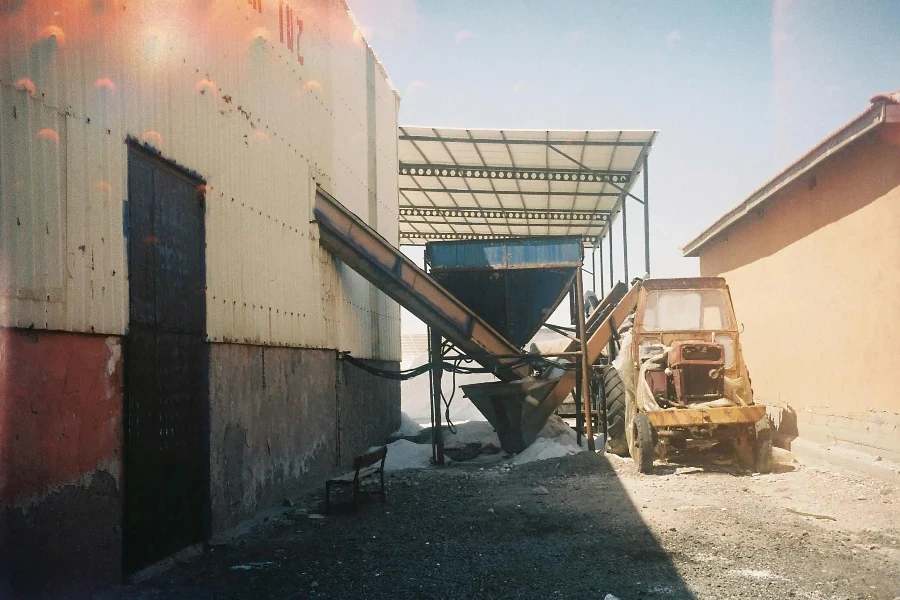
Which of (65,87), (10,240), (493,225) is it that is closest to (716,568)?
(10,240)

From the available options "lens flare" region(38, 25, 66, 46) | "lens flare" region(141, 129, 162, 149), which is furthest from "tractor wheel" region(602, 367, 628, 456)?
"lens flare" region(38, 25, 66, 46)

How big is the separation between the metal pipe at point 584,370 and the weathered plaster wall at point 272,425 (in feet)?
12.8

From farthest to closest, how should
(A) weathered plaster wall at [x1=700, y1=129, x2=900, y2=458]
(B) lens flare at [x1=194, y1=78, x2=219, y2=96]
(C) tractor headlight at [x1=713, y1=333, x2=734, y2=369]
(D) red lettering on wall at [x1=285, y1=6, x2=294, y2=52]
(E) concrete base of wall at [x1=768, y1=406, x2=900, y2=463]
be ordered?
1. (C) tractor headlight at [x1=713, y1=333, x2=734, y2=369]
2. (D) red lettering on wall at [x1=285, y1=6, x2=294, y2=52]
3. (A) weathered plaster wall at [x1=700, y1=129, x2=900, y2=458]
4. (E) concrete base of wall at [x1=768, y1=406, x2=900, y2=463]
5. (B) lens flare at [x1=194, y1=78, x2=219, y2=96]

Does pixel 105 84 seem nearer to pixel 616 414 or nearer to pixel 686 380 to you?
pixel 686 380

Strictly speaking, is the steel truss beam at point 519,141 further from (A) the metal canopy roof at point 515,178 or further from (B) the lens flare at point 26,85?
(B) the lens flare at point 26,85

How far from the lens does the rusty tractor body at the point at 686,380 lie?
8.59m

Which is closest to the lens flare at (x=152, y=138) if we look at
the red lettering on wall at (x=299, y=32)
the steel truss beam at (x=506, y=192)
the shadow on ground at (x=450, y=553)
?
the shadow on ground at (x=450, y=553)

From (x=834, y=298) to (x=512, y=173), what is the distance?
930 cm

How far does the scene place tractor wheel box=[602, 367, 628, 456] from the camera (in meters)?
10.3

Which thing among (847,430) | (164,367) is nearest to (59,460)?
(164,367)

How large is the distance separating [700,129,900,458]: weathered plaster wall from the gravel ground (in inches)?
48.6

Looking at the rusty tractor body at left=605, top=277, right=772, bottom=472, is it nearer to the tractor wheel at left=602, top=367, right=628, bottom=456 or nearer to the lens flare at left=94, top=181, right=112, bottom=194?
the tractor wheel at left=602, top=367, right=628, bottom=456

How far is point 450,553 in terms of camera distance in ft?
18.3

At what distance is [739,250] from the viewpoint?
13328 millimetres
